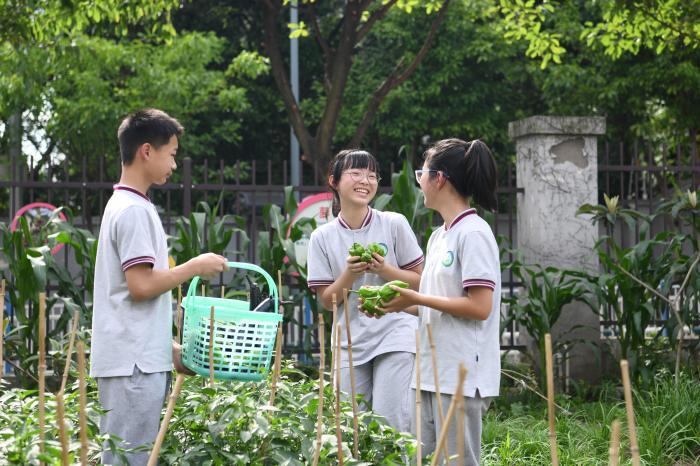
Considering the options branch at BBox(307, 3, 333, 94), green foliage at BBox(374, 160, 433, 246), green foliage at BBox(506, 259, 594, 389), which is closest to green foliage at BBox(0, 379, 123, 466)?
green foliage at BBox(374, 160, 433, 246)

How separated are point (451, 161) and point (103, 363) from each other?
4.24 ft

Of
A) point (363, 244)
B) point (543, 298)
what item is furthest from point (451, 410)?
point (543, 298)

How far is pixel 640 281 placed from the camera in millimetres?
6234

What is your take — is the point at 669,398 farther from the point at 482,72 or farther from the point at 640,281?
the point at 482,72

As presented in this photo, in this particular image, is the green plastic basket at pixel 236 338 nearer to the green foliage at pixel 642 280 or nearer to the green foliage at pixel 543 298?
the green foliage at pixel 543 298

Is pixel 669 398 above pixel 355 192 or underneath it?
underneath

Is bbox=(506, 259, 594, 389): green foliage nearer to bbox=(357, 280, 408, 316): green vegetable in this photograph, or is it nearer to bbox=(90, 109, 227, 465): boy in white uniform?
bbox=(357, 280, 408, 316): green vegetable

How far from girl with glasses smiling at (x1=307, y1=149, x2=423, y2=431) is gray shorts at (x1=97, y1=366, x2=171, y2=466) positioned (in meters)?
0.91

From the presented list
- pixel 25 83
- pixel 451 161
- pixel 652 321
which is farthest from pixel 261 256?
pixel 25 83

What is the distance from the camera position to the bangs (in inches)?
155

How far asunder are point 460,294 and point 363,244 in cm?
97

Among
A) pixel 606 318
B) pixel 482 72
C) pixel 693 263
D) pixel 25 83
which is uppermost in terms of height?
pixel 482 72

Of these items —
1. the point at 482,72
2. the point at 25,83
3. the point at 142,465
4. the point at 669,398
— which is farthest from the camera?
the point at 482,72

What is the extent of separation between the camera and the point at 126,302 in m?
3.01
